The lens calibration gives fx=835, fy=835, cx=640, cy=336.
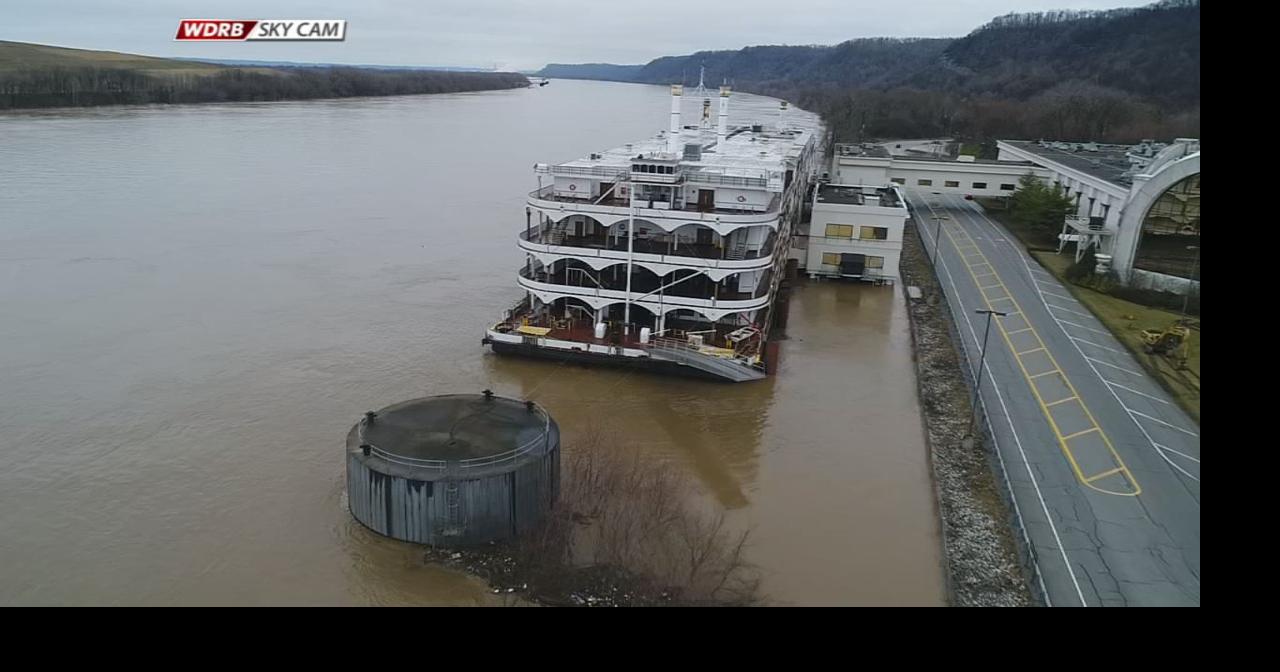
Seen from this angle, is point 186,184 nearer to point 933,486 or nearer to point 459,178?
point 459,178

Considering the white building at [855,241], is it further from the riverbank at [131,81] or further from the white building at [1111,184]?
the riverbank at [131,81]

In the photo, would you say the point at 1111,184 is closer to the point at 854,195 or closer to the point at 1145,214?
the point at 1145,214

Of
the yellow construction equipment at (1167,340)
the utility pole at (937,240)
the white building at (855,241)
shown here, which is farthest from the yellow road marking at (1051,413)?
the white building at (855,241)

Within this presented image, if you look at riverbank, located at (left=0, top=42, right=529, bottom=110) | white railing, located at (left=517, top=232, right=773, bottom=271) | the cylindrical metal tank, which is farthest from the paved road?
riverbank, located at (left=0, top=42, right=529, bottom=110)

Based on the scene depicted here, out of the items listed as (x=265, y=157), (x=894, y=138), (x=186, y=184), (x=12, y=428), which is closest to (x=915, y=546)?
(x=12, y=428)

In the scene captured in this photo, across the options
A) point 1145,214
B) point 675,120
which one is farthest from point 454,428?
point 1145,214

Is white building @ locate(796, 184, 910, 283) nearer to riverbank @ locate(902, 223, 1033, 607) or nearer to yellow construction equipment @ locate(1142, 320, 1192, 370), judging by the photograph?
riverbank @ locate(902, 223, 1033, 607)
